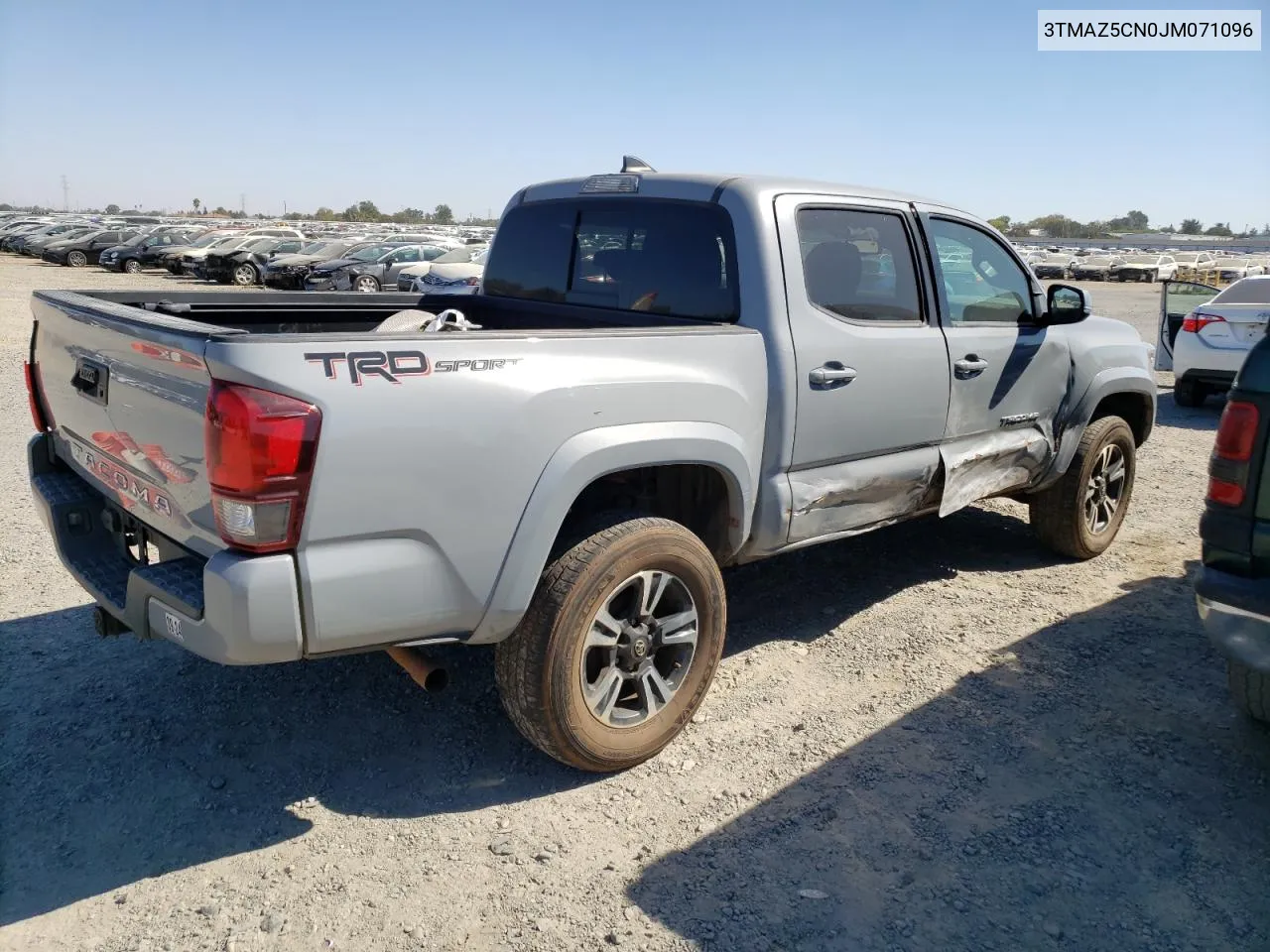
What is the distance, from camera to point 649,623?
345 cm

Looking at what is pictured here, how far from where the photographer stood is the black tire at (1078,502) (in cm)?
543

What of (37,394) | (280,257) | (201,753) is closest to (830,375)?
(201,753)

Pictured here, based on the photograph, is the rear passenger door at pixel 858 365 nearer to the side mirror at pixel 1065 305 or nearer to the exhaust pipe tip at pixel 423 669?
the side mirror at pixel 1065 305

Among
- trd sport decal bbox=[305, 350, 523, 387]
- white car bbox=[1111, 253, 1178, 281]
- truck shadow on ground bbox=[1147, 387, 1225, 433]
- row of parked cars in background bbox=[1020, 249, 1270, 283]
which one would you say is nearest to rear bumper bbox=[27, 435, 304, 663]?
trd sport decal bbox=[305, 350, 523, 387]

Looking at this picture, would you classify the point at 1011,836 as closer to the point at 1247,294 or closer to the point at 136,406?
the point at 136,406

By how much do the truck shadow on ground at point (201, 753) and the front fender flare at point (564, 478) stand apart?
719mm

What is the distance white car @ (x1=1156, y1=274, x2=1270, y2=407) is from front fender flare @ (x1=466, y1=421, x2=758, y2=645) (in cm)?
908

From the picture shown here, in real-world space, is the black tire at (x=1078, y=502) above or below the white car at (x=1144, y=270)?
below

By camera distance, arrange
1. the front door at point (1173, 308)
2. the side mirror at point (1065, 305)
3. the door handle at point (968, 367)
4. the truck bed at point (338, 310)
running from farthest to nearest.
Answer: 1. the front door at point (1173, 308)
2. the side mirror at point (1065, 305)
3. the door handle at point (968, 367)
4. the truck bed at point (338, 310)

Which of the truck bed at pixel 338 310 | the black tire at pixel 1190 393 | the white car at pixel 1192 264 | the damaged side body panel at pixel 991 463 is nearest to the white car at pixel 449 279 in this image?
the black tire at pixel 1190 393

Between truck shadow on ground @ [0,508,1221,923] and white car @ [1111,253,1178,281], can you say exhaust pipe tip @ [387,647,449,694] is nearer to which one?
truck shadow on ground @ [0,508,1221,923]

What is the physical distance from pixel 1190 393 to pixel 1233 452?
360 inches

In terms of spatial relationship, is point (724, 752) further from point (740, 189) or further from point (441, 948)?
point (740, 189)

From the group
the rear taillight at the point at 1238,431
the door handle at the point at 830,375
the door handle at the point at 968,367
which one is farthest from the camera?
the door handle at the point at 968,367
